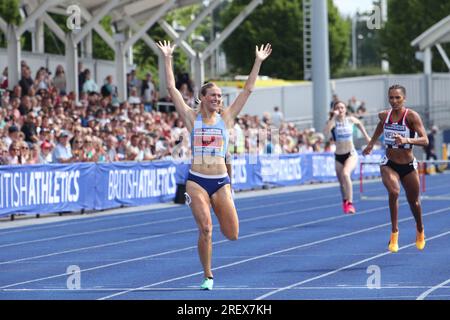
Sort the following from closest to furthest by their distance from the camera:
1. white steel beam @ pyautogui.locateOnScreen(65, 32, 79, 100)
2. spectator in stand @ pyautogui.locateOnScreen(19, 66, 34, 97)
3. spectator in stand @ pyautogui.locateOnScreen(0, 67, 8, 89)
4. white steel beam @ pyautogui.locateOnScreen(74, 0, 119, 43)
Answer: spectator in stand @ pyautogui.locateOnScreen(19, 66, 34, 97)
spectator in stand @ pyautogui.locateOnScreen(0, 67, 8, 89)
white steel beam @ pyautogui.locateOnScreen(65, 32, 79, 100)
white steel beam @ pyautogui.locateOnScreen(74, 0, 119, 43)

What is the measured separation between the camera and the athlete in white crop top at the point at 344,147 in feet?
79.2

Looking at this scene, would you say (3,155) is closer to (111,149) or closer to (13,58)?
(111,149)

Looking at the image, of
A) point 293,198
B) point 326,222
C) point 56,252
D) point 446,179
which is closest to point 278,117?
point 446,179

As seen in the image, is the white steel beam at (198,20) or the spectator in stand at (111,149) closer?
the spectator in stand at (111,149)

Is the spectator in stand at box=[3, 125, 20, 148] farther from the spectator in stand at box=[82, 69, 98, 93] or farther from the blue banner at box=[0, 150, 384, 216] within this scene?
the spectator in stand at box=[82, 69, 98, 93]

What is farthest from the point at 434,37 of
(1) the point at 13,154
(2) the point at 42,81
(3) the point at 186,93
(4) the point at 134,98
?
(1) the point at 13,154

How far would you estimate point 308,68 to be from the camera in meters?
57.9

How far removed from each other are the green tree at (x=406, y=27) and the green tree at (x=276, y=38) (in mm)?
5910

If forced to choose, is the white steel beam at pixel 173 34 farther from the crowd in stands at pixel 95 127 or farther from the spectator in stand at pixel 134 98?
the spectator in stand at pixel 134 98

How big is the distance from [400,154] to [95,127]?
14028mm

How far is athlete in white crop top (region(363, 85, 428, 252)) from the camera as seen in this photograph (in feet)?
53.3

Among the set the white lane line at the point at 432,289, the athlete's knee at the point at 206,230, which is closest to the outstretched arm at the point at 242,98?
the athlete's knee at the point at 206,230

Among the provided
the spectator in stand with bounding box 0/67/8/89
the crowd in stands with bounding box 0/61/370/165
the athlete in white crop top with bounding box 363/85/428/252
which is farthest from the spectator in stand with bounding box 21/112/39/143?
the athlete in white crop top with bounding box 363/85/428/252

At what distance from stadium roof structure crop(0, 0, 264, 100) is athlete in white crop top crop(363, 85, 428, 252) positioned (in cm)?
1453
